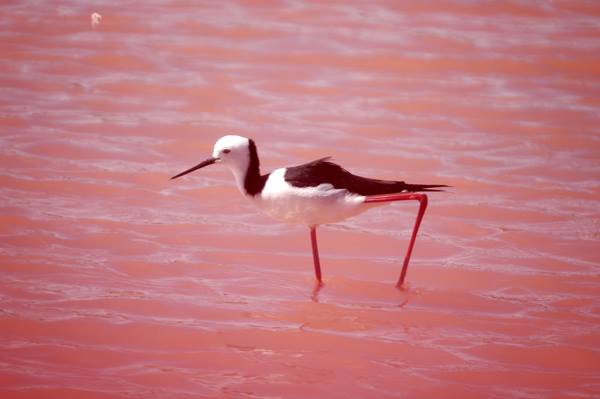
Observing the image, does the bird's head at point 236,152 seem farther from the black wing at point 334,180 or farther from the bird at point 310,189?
the black wing at point 334,180

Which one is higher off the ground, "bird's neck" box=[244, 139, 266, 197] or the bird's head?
the bird's head

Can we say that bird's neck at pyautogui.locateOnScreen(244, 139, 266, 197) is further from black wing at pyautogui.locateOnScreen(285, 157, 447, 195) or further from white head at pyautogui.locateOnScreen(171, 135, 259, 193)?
black wing at pyautogui.locateOnScreen(285, 157, 447, 195)

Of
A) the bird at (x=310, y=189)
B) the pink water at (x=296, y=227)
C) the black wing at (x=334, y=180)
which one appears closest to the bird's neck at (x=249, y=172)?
the bird at (x=310, y=189)

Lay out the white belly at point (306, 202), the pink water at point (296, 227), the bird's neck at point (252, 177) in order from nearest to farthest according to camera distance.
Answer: the pink water at point (296, 227) < the white belly at point (306, 202) < the bird's neck at point (252, 177)

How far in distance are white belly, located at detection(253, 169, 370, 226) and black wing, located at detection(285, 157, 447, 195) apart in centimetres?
3

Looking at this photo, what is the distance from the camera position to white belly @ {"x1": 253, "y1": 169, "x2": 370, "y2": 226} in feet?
16.5

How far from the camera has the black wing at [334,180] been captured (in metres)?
5.03

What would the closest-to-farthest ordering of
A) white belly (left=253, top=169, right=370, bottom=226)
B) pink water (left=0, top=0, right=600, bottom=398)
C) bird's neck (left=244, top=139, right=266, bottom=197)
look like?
pink water (left=0, top=0, right=600, bottom=398) < white belly (left=253, top=169, right=370, bottom=226) < bird's neck (left=244, top=139, right=266, bottom=197)

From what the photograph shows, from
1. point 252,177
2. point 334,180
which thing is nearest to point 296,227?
point 252,177

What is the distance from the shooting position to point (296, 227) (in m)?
6.08

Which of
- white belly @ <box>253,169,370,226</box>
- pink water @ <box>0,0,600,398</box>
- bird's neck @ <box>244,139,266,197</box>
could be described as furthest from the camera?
bird's neck @ <box>244,139,266,197</box>

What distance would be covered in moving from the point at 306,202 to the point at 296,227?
106 centimetres

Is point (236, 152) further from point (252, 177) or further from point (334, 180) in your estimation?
point (334, 180)

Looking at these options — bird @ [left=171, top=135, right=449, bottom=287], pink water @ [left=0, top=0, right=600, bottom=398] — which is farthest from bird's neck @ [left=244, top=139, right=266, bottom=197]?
pink water @ [left=0, top=0, right=600, bottom=398]
